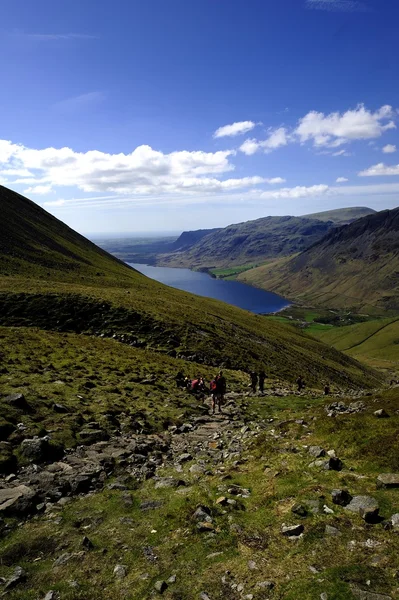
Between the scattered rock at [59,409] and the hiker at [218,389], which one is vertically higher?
the scattered rock at [59,409]

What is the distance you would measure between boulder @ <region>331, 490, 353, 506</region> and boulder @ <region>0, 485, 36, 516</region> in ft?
32.3

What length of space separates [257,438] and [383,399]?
11.3 meters

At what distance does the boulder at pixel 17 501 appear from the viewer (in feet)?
39.5

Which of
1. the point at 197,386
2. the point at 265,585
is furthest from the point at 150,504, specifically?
the point at 197,386

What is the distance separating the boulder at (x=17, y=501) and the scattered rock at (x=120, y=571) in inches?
174

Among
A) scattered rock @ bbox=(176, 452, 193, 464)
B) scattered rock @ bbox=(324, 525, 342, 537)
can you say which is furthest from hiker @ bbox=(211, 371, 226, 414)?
scattered rock @ bbox=(324, 525, 342, 537)

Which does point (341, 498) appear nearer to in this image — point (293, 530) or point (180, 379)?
point (293, 530)

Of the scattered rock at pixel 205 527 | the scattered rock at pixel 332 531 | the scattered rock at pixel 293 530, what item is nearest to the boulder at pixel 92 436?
the scattered rock at pixel 205 527

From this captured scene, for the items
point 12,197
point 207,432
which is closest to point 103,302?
point 207,432

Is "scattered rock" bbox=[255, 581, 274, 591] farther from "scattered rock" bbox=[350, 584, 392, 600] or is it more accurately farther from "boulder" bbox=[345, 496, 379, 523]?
"boulder" bbox=[345, 496, 379, 523]

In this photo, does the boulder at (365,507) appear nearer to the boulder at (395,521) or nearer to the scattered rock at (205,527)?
the boulder at (395,521)

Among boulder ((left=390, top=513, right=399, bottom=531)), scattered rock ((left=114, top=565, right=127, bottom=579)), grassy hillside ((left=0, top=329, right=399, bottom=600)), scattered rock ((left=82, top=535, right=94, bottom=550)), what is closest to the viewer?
grassy hillside ((left=0, top=329, right=399, bottom=600))

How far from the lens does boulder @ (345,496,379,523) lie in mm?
10125

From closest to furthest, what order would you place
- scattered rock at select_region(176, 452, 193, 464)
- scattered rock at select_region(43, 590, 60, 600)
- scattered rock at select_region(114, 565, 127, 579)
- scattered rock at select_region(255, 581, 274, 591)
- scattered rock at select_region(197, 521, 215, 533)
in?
scattered rock at select_region(255, 581, 274, 591) → scattered rock at select_region(43, 590, 60, 600) → scattered rock at select_region(114, 565, 127, 579) → scattered rock at select_region(197, 521, 215, 533) → scattered rock at select_region(176, 452, 193, 464)
